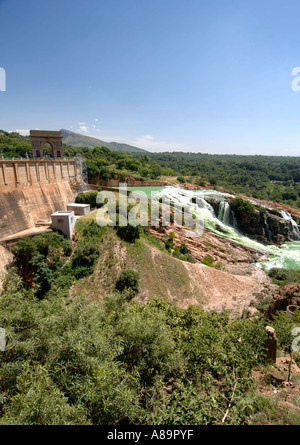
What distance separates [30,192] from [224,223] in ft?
85.9

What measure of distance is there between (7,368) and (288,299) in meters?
16.0

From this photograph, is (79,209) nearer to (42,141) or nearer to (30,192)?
(30,192)

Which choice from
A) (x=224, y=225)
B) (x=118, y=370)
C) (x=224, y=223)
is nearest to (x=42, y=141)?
(x=224, y=225)

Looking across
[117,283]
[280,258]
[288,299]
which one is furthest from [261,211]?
[117,283]

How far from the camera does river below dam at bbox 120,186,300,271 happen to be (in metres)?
29.6

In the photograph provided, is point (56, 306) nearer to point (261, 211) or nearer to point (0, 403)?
point (0, 403)

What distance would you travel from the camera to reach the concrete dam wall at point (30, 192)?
65.1 feet

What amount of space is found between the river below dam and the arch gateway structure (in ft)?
36.8

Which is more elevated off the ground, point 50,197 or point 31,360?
point 50,197

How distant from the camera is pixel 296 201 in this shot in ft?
186

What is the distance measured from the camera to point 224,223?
35.0 metres

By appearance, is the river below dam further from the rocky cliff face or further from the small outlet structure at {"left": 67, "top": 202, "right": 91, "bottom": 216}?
the small outlet structure at {"left": 67, "top": 202, "right": 91, "bottom": 216}

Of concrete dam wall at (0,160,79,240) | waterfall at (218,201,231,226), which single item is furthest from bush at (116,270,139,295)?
waterfall at (218,201,231,226)
